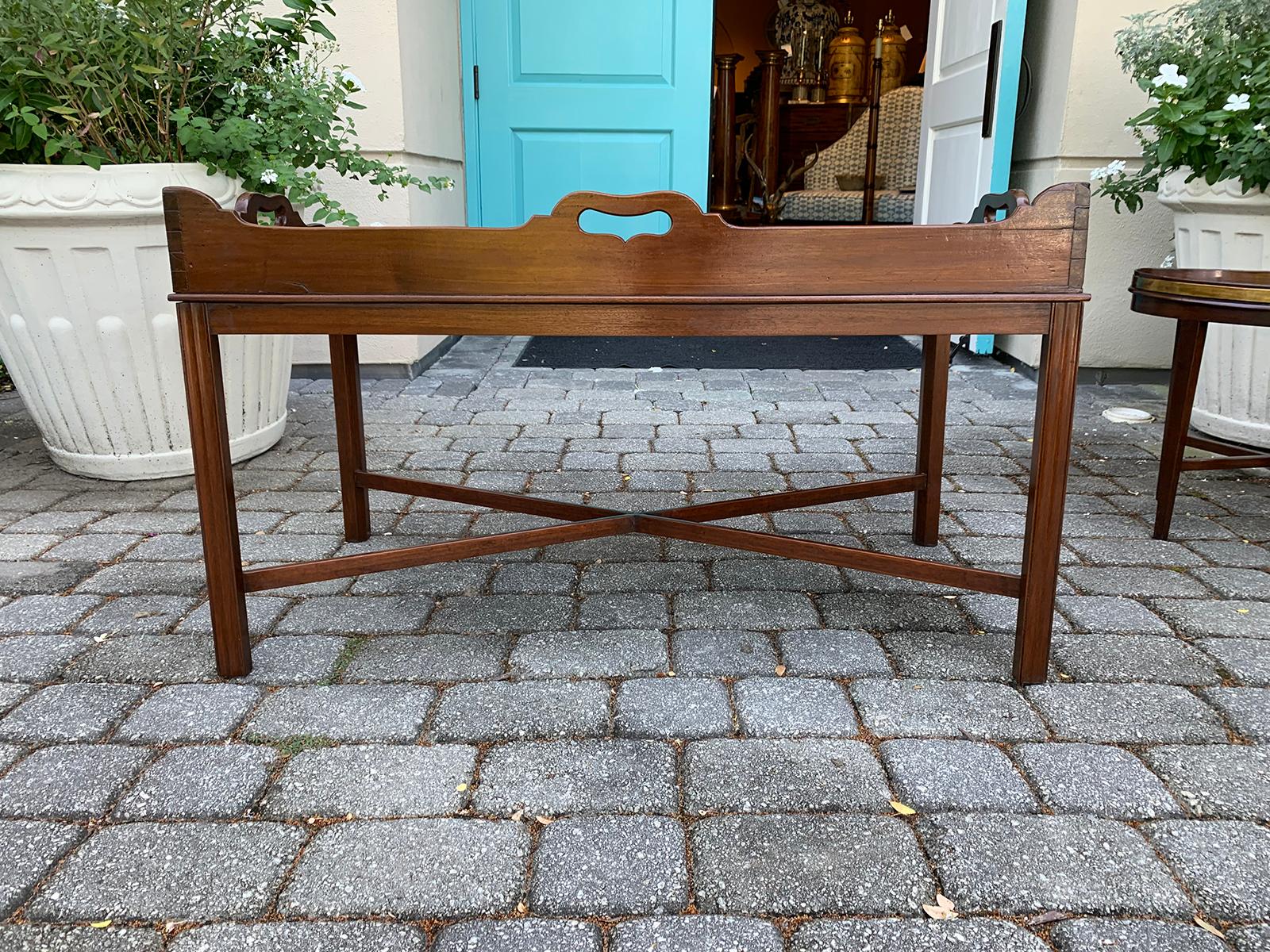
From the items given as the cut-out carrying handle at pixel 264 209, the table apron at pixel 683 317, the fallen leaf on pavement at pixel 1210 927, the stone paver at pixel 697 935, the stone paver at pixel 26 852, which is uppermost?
the cut-out carrying handle at pixel 264 209

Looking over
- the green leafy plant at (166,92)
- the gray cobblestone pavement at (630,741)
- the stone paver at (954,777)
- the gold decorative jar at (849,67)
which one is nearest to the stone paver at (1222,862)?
the gray cobblestone pavement at (630,741)

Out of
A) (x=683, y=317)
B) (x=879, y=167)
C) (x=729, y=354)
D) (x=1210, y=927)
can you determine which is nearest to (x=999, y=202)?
(x=683, y=317)

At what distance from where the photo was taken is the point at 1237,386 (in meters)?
3.03

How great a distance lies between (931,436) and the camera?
2.12m

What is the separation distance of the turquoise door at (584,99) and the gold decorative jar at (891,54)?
4.47 metres

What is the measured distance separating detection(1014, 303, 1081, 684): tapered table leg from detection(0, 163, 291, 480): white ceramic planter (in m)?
2.08

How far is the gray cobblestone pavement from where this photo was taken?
3.71ft

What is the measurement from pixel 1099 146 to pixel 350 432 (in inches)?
126

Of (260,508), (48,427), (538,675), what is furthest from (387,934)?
(48,427)

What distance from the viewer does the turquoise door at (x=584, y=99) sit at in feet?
15.3

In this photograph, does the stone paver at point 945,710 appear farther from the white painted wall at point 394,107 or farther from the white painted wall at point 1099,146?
the white painted wall at point 394,107

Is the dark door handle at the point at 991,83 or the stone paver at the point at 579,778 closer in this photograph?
the stone paver at the point at 579,778

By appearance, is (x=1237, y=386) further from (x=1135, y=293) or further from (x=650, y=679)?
(x=650, y=679)

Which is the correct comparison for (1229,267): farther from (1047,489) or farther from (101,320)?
(101,320)
